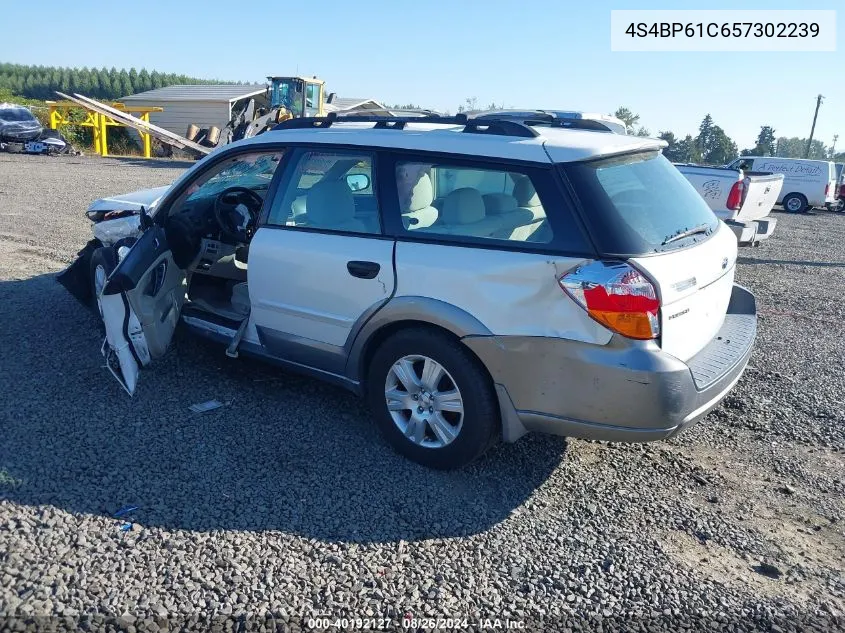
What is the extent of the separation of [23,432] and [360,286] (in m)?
2.11

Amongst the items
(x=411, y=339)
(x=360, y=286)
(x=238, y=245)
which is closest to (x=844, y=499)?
(x=411, y=339)

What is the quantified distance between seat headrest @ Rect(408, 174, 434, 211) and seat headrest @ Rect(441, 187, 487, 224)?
122mm

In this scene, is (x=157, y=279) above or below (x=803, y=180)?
below

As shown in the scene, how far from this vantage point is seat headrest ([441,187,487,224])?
373 centimetres

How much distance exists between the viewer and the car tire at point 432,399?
144 inches

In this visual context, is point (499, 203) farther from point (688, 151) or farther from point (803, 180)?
point (688, 151)

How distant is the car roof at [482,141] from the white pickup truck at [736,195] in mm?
6405

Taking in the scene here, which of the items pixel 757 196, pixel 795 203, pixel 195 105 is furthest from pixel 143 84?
pixel 757 196

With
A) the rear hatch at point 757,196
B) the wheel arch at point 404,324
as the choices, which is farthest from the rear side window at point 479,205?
the rear hatch at point 757,196

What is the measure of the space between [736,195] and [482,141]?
7.87 meters

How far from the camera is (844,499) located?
153 inches

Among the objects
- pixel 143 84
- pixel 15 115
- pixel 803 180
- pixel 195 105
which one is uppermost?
pixel 143 84

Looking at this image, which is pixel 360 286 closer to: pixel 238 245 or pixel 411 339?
pixel 411 339

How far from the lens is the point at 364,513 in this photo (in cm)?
350
